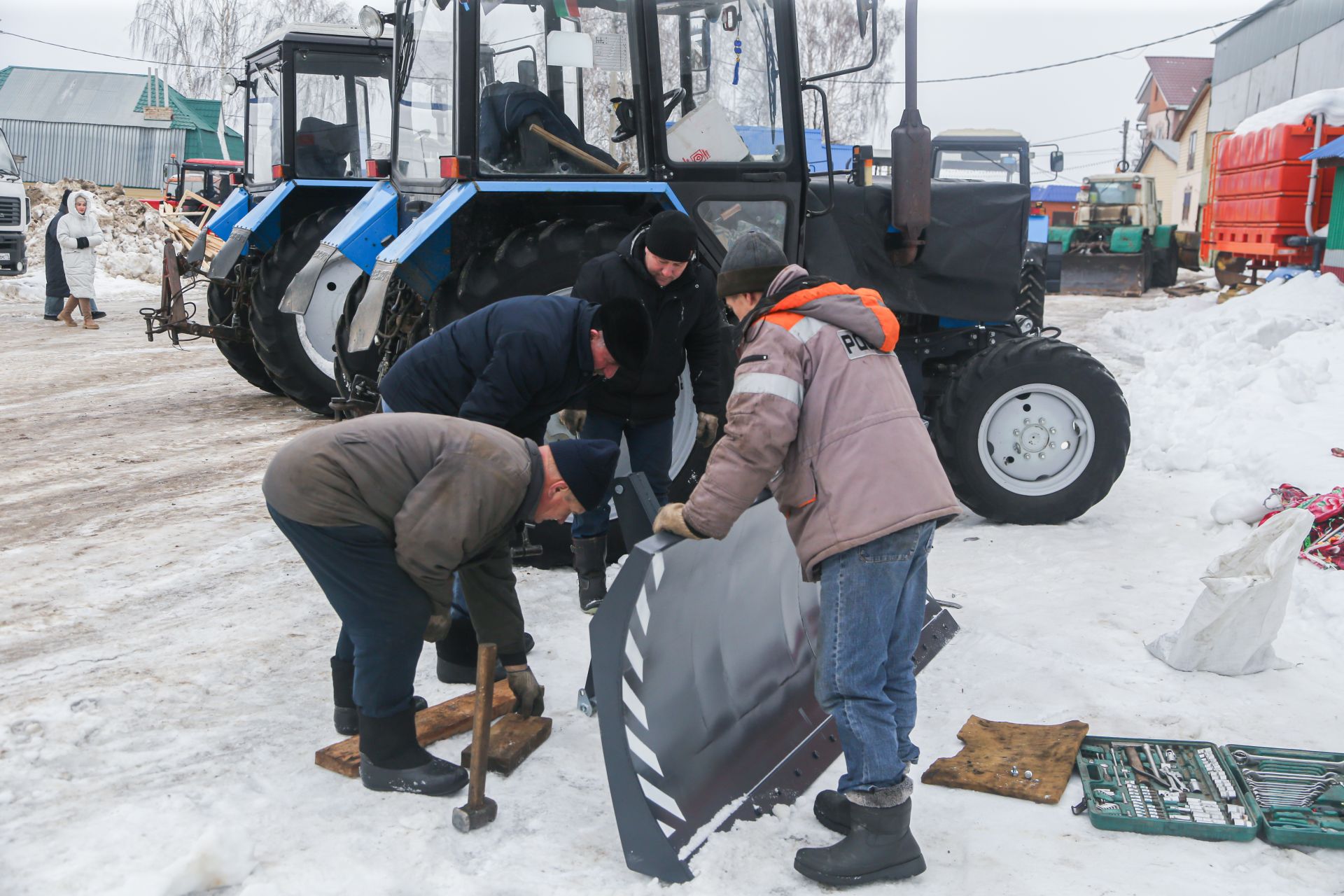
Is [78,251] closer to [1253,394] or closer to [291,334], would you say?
[291,334]

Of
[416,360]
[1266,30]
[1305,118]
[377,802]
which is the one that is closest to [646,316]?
[416,360]

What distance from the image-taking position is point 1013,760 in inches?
126

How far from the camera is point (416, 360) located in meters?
3.63

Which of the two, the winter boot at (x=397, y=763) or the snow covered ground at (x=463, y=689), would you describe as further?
the winter boot at (x=397, y=763)

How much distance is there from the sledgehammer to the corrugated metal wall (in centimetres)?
4024

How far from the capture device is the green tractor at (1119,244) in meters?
20.1

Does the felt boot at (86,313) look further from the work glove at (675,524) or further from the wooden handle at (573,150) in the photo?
the work glove at (675,524)

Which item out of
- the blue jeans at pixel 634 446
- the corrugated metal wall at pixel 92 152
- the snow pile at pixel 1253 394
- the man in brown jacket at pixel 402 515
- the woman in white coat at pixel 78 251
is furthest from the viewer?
the corrugated metal wall at pixel 92 152

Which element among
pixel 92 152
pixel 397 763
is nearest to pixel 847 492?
pixel 397 763

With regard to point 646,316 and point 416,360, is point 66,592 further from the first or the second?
Answer: point 646,316

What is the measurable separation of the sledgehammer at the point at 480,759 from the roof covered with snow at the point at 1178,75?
4883 centimetres

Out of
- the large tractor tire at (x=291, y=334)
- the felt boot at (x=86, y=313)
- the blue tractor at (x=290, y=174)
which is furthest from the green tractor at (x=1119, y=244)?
the felt boot at (x=86, y=313)

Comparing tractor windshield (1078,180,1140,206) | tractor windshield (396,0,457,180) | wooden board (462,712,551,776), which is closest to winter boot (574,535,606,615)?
wooden board (462,712,551,776)

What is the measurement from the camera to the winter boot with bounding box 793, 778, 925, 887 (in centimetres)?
267
